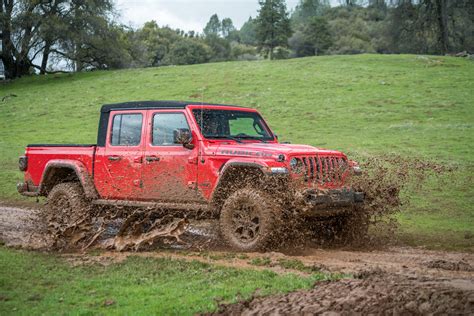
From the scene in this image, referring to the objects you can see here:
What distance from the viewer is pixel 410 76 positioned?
107 feet

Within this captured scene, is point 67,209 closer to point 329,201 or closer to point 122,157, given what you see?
point 122,157

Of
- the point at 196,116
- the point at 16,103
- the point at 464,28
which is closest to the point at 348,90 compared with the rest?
the point at 16,103

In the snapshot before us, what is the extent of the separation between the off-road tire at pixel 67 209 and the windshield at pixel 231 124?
2.53 meters

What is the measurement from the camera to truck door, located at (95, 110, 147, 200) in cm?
1021

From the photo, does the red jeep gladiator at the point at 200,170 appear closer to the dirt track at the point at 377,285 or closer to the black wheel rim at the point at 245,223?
the black wheel rim at the point at 245,223

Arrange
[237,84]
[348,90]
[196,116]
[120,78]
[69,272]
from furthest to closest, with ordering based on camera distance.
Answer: [120,78] < [237,84] < [348,90] < [196,116] < [69,272]

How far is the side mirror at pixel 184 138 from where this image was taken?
954 centimetres

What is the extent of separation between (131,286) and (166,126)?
358 cm

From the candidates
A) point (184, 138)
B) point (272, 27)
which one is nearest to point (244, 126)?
point (184, 138)

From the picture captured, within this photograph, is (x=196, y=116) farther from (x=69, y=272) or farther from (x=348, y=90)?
(x=348, y=90)

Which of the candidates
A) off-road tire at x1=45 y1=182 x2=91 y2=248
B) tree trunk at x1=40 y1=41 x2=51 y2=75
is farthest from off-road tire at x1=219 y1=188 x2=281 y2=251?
tree trunk at x1=40 y1=41 x2=51 y2=75

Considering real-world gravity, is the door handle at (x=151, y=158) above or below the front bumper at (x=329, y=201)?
above

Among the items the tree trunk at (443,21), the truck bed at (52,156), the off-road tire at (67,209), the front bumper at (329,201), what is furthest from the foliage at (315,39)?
the front bumper at (329,201)

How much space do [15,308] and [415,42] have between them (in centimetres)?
5203
